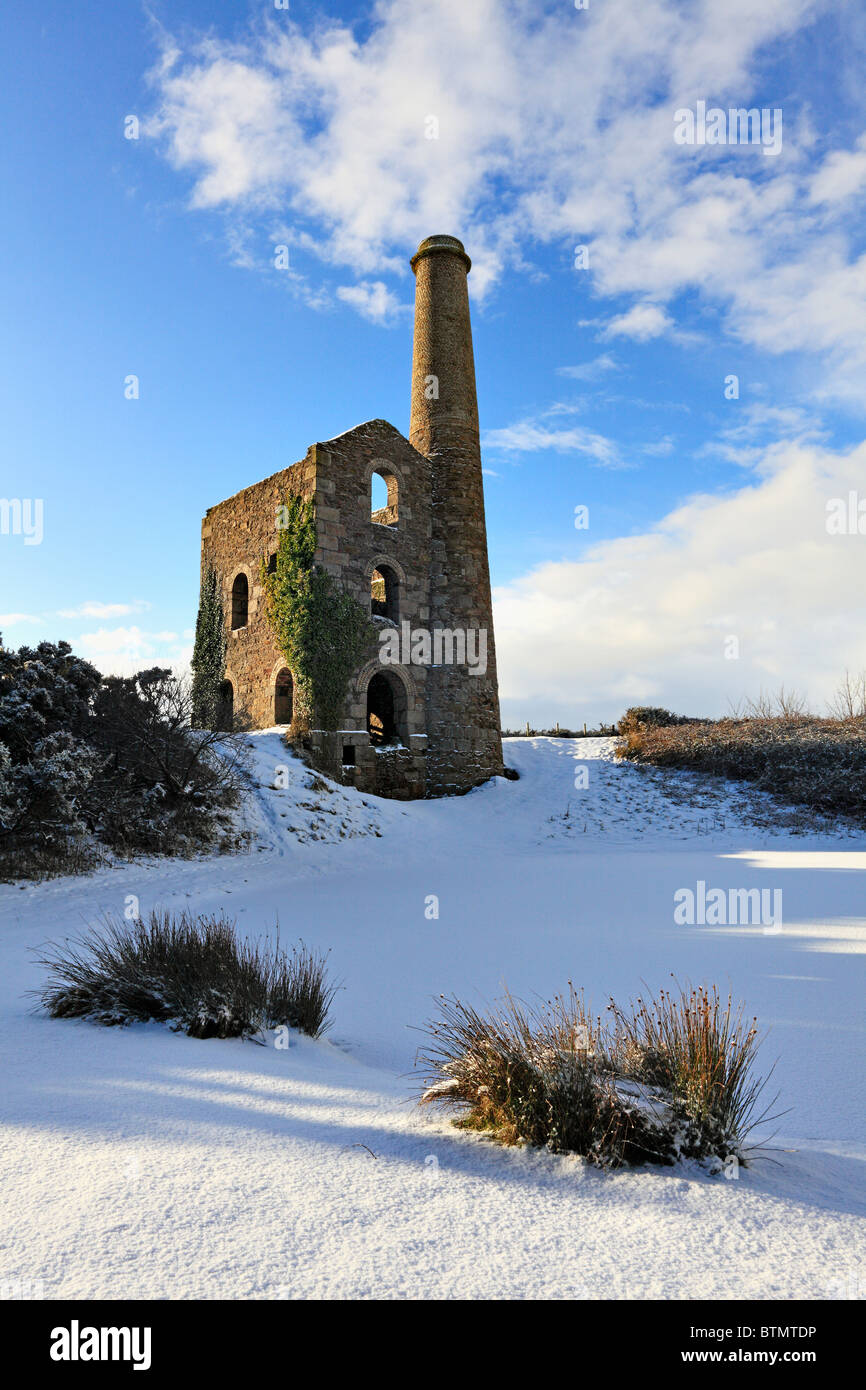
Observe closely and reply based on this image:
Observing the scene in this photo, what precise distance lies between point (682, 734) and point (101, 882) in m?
15.6

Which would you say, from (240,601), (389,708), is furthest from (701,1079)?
(240,601)

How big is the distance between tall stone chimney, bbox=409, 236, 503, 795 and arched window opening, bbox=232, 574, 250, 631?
490 centimetres

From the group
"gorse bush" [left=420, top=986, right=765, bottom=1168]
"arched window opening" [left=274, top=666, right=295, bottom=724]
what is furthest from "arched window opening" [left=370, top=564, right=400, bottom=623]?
"gorse bush" [left=420, top=986, right=765, bottom=1168]

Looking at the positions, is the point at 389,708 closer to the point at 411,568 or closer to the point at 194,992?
the point at 411,568

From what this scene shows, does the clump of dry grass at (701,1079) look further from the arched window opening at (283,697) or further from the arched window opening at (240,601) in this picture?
the arched window opening at (240,601)

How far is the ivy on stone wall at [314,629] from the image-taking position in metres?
17.0

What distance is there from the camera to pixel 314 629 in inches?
671

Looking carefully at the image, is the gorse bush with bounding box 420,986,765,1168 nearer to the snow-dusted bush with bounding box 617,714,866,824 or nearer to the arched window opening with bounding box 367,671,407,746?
the snow-dusted bush with bounding box 617,714,866,824

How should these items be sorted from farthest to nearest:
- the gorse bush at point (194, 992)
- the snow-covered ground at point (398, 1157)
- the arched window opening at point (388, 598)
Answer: the arched window opening at point (388, 598)
the gorse bush at point (194, 992)
the snow-covered ground at point (398, 1157)

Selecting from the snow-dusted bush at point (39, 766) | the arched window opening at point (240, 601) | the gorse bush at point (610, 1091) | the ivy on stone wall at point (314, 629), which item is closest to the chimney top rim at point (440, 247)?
the ivy on stone wall at point (314, 629)

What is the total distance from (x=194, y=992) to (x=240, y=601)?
1690 cm

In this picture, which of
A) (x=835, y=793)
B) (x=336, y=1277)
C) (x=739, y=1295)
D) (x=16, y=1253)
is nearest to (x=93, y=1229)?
(x=16, y=1253)

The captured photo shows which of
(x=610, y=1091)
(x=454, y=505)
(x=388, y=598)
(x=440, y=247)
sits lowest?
(x=610, y=1091)

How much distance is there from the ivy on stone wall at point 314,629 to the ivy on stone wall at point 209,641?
358 centimetres
